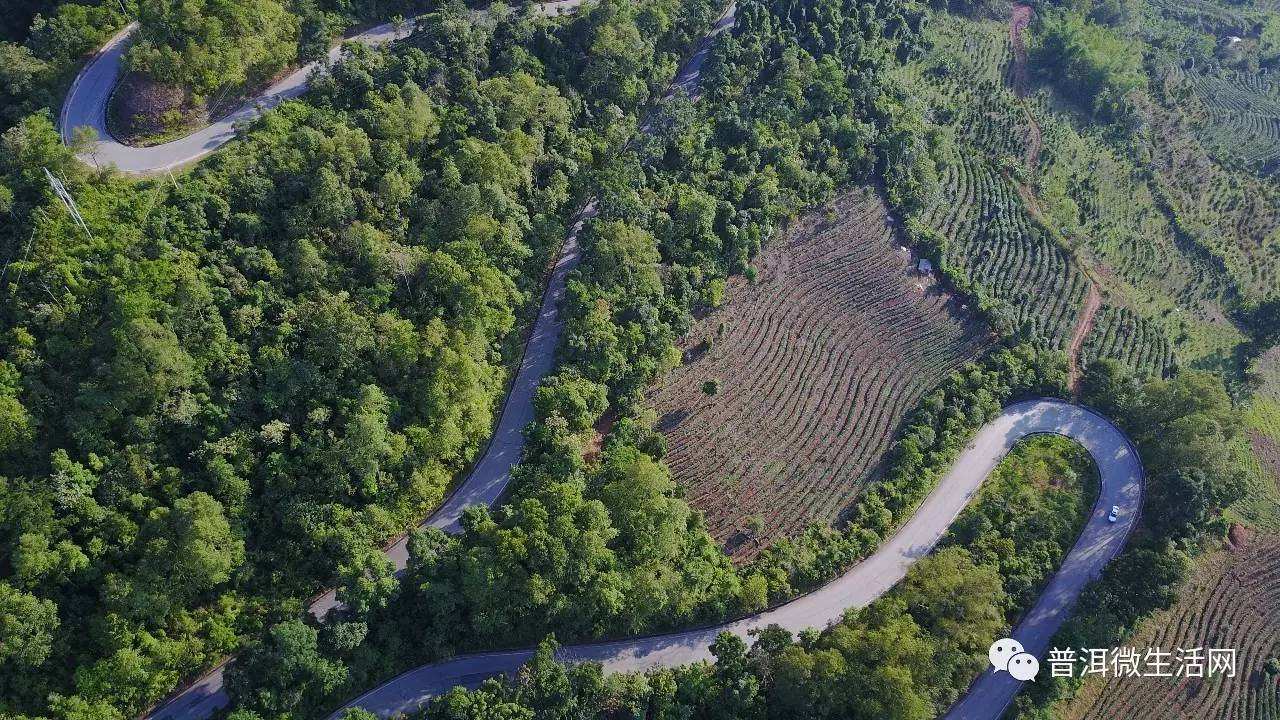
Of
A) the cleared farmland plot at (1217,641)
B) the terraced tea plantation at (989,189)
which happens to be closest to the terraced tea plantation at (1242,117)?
the terraced tea plantation at (989,189)

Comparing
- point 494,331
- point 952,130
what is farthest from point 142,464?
point 952,130

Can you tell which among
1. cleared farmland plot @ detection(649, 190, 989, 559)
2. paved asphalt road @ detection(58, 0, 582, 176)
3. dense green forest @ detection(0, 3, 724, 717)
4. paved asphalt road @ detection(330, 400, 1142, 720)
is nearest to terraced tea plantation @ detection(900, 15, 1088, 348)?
cleared farmland plot @ detection(649, 190, 989, 559)

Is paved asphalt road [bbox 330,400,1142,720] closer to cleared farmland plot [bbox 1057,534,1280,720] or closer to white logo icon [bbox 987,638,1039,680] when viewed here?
white logo icon [bbox 987,638,1039,680]

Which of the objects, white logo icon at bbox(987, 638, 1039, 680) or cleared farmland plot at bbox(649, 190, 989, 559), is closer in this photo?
white logo icon at bbox(987, 638, 1039, 680)

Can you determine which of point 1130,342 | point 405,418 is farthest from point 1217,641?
point 405,418

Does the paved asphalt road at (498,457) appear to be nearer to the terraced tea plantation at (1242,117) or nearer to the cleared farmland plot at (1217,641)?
the cleared farmland plot at (1217,641)
